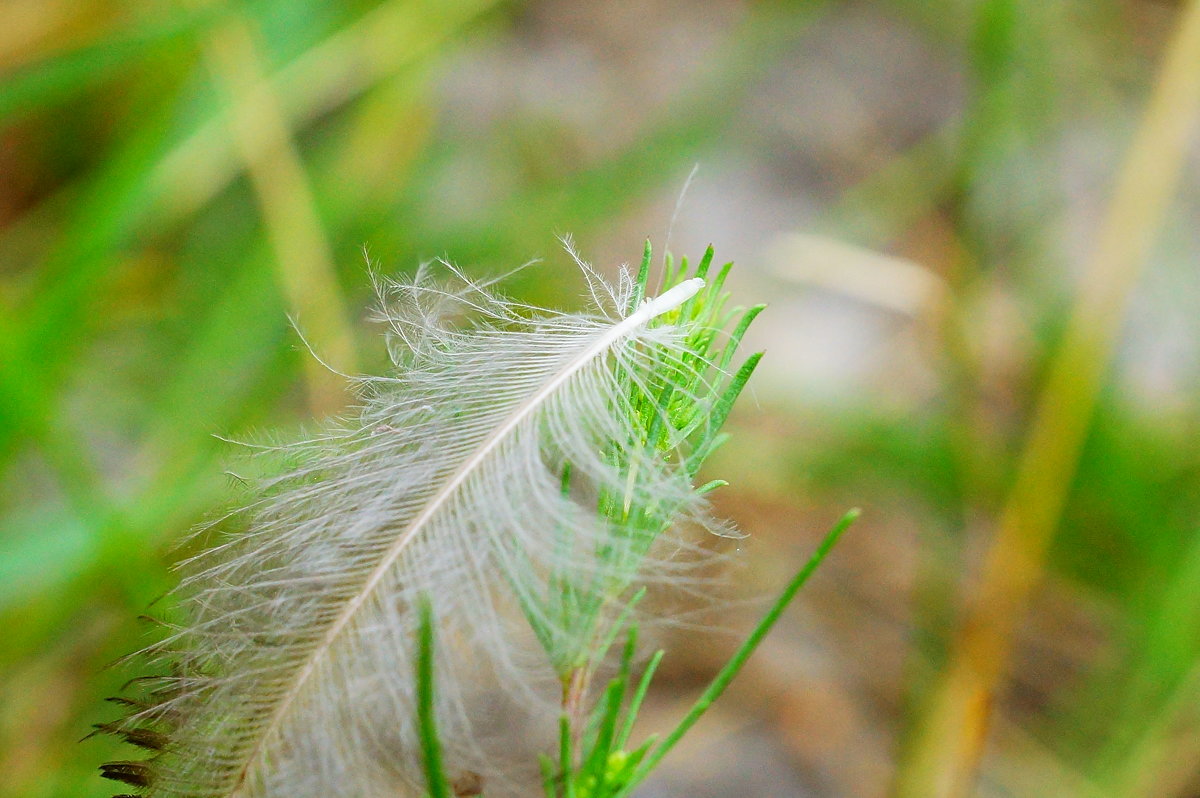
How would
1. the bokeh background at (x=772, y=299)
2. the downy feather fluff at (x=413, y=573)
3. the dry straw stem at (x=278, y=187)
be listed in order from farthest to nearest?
the dry straw stem at (x=278, y=187)
the bokeh background at (x=772, y=299)
the downy feather fluff at (x=413, y=573)

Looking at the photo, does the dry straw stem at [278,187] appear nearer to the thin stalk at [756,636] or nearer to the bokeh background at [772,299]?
the bokeh background at [772,299]

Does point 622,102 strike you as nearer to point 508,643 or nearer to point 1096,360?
point 1096,360

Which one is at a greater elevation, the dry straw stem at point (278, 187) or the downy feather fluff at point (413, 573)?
the dry straw stem at point (278, 187)

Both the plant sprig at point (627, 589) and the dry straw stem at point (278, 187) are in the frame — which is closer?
the plant sprig at point (627, 589)

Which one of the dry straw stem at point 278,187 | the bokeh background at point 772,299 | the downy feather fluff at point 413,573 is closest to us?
the downy feather fluff at point 413,573

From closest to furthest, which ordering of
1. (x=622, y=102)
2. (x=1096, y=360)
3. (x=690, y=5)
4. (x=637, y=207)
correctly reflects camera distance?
(x=1096, y=360), (x=637, y=207), (x=622, y=102), (x=690, y=5)

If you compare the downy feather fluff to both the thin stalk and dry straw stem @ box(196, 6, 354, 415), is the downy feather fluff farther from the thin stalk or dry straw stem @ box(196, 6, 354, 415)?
dry straw stem @ box(196, 6, 354, 415)

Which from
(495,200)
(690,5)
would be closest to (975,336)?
(495,200)

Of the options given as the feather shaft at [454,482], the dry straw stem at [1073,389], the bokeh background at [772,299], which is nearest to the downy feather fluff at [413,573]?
the feather shaft at [454,482]
